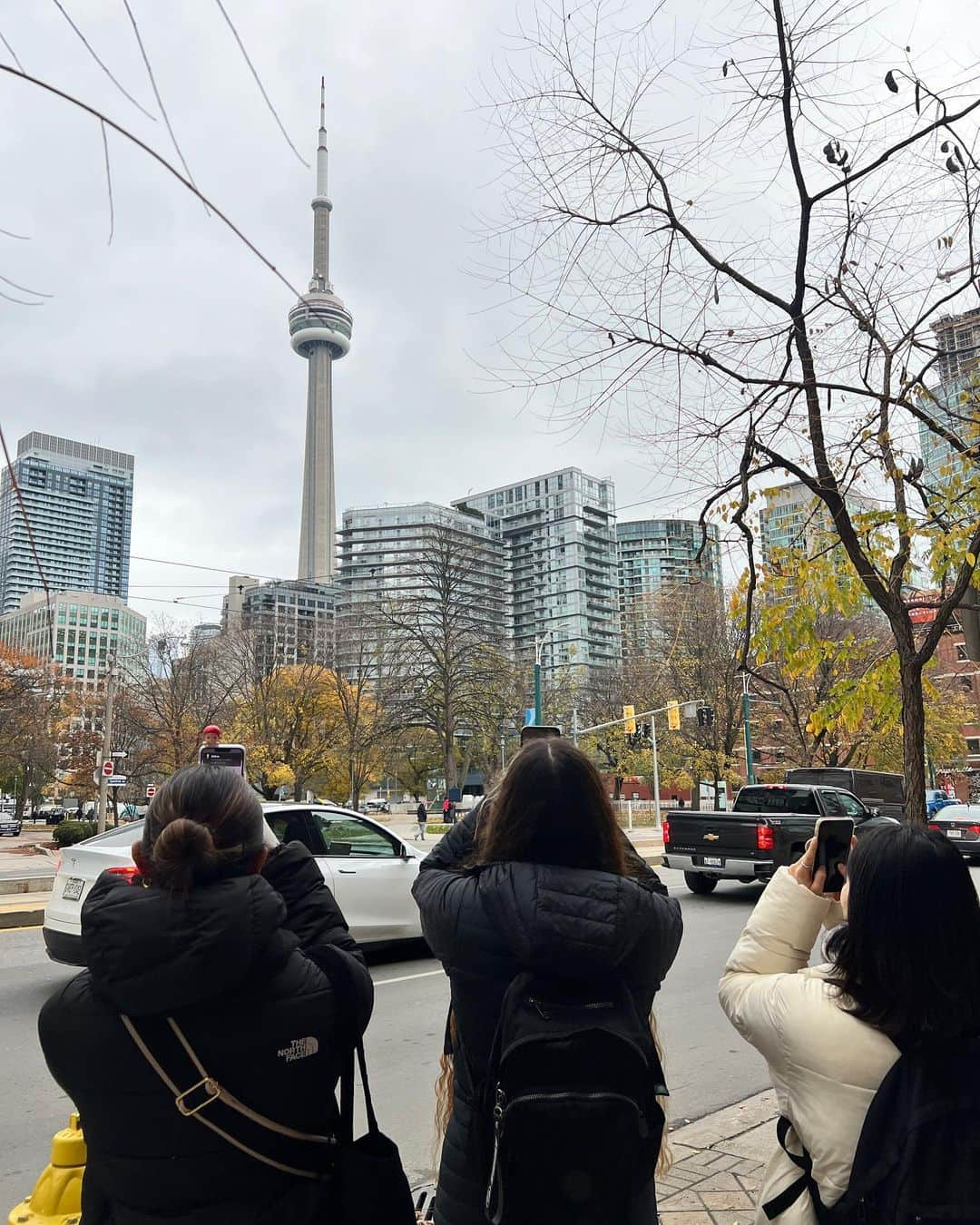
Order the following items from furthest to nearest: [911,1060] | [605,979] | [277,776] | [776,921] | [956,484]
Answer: [277,776] → [956,484] → [776,921] → [605,979] → [911,1060]

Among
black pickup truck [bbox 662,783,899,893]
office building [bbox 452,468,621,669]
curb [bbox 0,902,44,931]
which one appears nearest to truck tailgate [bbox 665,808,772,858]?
black pickup truck [bbox 662,783,899,893]

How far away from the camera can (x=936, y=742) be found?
125 feet

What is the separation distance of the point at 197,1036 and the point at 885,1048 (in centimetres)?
135

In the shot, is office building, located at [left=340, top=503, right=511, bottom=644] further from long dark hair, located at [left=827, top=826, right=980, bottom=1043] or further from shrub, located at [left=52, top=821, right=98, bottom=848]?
→ long dark hair, located at [left=827, top=826, right=980, bottom=1043]

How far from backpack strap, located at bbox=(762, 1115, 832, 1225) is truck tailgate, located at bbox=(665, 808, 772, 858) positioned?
12547mm

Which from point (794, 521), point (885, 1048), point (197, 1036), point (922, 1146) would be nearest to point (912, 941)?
point (885, 1048)

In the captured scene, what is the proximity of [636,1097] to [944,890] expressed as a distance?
2.45ft

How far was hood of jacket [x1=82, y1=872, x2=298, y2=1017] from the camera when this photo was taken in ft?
5.78

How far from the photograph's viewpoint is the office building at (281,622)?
40531 mm

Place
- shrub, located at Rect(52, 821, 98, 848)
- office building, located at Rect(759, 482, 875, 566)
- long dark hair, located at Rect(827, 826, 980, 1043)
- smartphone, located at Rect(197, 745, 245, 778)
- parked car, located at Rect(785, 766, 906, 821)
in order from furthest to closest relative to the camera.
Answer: shrub, located at Rect(52, 821, 98, 848) < parked car, located at Rect(785, 766, 906, 821) < smartphone, located at Rect(197, 745, 245, 778) < office building, located at Rect(759, 482, 875, 566) < long dark hair, located at Rect(827, 826, 980, 1043)

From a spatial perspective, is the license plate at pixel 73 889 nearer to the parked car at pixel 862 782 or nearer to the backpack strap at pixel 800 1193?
the backpack strap at pixel 800 1193

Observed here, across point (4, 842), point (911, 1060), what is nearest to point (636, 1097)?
point (911, 1060)

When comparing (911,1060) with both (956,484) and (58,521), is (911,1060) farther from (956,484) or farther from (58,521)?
(956,484)

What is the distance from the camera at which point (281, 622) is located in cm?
4284
